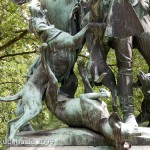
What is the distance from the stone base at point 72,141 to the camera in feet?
13.5

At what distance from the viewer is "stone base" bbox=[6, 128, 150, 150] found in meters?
4.12

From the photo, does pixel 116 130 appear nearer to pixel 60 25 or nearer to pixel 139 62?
pixel 60 25

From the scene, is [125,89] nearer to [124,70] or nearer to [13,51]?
[124,70]

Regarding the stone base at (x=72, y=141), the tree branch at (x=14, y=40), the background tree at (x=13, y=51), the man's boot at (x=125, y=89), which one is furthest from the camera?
the background tree at (x=13, y=51)

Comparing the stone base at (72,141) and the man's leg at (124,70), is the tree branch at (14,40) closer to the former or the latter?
the man's leg at (124,70)

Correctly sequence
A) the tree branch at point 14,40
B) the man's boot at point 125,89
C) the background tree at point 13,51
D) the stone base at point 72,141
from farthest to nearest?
the background tree at point 13,51
the tree branch at point 14,40
the man's boot at point 125,89
the stone base at point 72,141

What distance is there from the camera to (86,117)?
4301 millimetres

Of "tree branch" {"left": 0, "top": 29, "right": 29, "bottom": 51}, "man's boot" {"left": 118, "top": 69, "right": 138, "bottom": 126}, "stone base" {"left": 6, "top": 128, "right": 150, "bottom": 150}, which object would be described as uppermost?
"tree branch" {"left": 0, "top": 29, "right": 29, "bottom": 51}

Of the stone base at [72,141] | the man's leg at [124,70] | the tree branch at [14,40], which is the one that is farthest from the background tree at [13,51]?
the stone base at [72,141]

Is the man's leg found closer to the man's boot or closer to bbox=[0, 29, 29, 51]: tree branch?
the man's boot

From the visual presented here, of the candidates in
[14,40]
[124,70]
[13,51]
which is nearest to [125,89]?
[124,70]

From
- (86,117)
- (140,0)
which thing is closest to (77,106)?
(86,117)

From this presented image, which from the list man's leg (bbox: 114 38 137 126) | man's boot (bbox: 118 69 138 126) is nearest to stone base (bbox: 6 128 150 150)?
man's boot (bbox: 118 69 138 126)

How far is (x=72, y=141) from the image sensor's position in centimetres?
427
